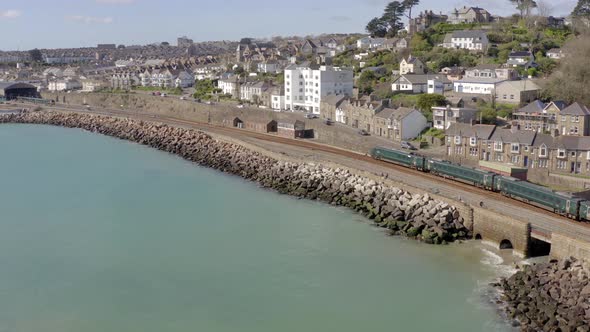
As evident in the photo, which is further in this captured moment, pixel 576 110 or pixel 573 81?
pixel 573 81

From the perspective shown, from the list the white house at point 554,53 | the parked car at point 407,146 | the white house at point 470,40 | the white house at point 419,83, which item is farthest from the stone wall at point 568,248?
the white house at point 470,40

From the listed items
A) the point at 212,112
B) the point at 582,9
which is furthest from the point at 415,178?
the point at 582,9

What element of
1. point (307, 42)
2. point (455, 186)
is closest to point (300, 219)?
point (455, 186)

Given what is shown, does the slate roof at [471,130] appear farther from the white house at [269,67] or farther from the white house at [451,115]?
the white house at [269,67]

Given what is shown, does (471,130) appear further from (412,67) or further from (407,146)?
(412,67)

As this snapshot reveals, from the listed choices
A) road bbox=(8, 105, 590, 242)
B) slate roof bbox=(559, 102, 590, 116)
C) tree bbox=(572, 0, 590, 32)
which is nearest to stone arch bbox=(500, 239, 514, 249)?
road bbox=(8, 105, 590, 242)

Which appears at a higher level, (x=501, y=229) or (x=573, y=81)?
(x=573, y=81)

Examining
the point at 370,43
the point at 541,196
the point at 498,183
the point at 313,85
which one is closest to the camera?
the point at 541,196

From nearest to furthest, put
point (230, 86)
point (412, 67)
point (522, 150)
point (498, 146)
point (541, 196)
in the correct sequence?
point (541, 196) < point (522, 150) < point (498, 146) < point (412, 67) < point (230, 86)

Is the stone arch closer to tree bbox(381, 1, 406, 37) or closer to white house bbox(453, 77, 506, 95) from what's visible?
white house bbox(453, 77, 506, 95)
